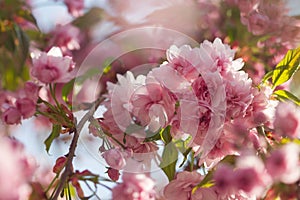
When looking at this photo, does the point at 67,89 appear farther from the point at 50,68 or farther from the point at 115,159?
the point at 115,159

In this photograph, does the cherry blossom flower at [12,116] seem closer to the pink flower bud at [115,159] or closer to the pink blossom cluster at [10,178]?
the pink flower bud at [115,159]

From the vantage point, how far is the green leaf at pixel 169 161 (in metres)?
1.05

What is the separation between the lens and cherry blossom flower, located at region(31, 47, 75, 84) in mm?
1089

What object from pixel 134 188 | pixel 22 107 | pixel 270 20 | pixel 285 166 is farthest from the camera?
pixel 270 20

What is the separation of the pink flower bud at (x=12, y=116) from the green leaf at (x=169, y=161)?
26cm

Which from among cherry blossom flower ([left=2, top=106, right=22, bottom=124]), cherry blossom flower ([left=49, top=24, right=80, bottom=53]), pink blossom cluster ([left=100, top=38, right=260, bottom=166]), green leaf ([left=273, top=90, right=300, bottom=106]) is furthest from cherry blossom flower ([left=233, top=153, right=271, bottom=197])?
cherry blossom flower ([left=49, top=24, right=80, bottom=53])

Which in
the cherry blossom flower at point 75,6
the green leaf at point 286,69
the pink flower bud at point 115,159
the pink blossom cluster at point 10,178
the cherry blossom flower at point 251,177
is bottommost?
the cherry blossom flower at point 75,6

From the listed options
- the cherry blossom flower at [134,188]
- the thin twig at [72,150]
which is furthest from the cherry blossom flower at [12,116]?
the cherry blossom flower at [134,188]

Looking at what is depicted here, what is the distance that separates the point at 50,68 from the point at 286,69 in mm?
430

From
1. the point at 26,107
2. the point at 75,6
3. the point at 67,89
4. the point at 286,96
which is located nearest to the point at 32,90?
the point at 26,107

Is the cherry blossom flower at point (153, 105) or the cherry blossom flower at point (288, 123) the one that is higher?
the cherry blossom flower at point (288, 123)

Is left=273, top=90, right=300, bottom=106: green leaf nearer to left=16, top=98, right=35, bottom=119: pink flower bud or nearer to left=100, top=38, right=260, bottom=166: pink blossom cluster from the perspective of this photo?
left=100, top=38, right=260, bottom=166: pink blossom cluster

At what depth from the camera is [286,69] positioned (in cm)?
112

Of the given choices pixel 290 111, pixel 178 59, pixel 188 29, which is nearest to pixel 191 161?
pixel 178 59
